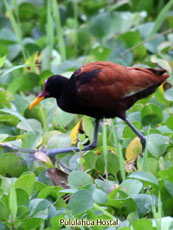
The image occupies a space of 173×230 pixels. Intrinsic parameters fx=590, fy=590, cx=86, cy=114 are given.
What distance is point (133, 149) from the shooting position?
12.1ft

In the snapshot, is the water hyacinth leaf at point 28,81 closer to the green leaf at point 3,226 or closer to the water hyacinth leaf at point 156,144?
the water hyacinth leaf at point 156,144

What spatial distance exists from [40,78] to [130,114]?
1.03m

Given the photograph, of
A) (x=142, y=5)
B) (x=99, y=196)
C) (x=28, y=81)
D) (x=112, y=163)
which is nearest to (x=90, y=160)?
(x=112, y=163)

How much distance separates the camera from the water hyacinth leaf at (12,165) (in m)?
3.47

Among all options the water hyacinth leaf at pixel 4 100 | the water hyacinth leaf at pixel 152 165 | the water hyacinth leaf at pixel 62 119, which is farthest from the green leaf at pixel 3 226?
the water hyacinth leaf at pixel 4 100


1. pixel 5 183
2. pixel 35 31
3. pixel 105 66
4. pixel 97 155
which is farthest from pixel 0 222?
pixel 35 31

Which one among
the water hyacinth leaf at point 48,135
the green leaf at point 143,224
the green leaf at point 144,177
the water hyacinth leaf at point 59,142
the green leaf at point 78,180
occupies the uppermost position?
the green leaf at point 143,224

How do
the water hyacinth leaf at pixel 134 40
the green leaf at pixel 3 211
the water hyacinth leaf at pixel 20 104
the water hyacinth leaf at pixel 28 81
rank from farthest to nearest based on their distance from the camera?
the water hyacinth leaf at pixel 134 40 → the water hyacinth leaf at pixel 28 81 → the water hyacinth leaf at pixel 20 104 → the green leaf at pixel 3 211

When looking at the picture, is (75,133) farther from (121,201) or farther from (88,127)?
(121,201)

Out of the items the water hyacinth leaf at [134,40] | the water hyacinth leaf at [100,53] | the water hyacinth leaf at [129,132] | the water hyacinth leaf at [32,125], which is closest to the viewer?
the water hyacinth leaf at [129,132]

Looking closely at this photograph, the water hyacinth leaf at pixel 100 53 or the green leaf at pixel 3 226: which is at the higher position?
the green leaf at pixel 3 226

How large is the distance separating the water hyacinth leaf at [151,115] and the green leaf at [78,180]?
1.00 meters

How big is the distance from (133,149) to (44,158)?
56 centimetres

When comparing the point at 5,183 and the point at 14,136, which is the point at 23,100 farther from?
the point at 5,183
